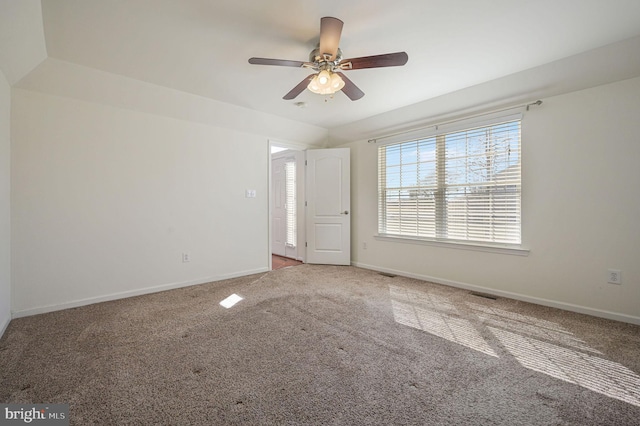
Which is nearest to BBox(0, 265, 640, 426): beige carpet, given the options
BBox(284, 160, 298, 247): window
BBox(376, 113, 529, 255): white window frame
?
BBox(376, 113, 529, 255): white window frame

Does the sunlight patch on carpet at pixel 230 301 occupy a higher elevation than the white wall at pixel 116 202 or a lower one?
lower

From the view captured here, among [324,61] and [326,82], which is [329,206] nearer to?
[326,82]

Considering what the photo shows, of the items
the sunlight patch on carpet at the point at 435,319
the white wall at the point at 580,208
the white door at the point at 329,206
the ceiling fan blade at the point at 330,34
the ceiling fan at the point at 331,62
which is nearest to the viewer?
the ceiling fan blade at the point at 330,34

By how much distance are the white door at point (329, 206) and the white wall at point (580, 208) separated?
2202 mm

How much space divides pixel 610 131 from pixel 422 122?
191 cm

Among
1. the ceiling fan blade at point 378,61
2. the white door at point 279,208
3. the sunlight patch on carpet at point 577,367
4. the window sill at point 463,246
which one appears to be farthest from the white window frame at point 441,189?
the white door at point 279,208

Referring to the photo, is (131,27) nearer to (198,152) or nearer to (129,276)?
(198,152)

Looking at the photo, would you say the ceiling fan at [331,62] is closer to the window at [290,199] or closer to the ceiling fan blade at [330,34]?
the ceiling fan blade at [330,34]

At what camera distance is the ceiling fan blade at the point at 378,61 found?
1.95 metres

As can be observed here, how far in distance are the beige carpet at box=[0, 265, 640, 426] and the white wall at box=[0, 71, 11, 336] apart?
242mm

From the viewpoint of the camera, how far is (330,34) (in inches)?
75.2

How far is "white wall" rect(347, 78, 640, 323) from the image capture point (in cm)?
248

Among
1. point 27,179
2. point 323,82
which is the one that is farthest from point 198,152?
point 323,82
